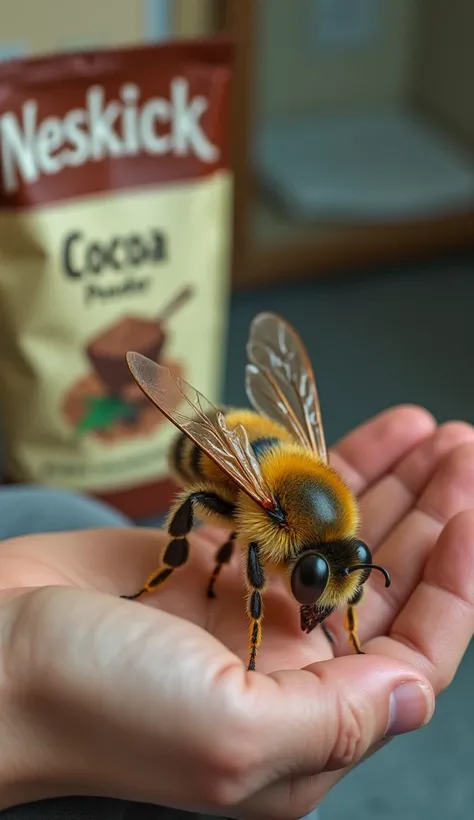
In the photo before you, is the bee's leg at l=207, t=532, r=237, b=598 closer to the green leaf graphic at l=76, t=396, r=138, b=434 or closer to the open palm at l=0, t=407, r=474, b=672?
the open palm at l=0, t=407, r=474, b=672

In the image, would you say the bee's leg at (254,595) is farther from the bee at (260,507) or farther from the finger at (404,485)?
the finger at (404,485)

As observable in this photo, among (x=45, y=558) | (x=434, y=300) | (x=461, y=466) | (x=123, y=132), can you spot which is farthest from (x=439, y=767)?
(x=434, y=300)

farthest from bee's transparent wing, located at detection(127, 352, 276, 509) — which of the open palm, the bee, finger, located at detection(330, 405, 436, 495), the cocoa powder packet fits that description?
the cocoa powder packet

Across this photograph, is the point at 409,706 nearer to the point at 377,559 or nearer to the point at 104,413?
the point at 377,559

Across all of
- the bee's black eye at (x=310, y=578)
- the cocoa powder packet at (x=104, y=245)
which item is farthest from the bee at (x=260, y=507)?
the cocoa powder packet at (x=104, y=245)

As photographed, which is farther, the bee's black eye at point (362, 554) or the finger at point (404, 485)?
the finger at point (404, 485)

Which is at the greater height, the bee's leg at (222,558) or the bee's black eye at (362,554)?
the bee's black eye at (362,554)

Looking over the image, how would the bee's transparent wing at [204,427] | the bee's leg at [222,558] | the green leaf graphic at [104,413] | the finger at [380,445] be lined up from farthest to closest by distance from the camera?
the green leaf graphic at [104,413] → the finger at [380,445] → the bee's leg at [222,558] → the bee's transparent wing at [204,427]
